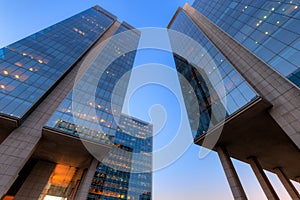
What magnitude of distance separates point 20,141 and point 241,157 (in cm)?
3343

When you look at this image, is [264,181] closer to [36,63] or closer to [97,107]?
[97,107]

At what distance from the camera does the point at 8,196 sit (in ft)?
77.8

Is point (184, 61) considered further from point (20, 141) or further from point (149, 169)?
point (149, 169)

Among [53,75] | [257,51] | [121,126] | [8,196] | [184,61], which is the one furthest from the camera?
[121,126]

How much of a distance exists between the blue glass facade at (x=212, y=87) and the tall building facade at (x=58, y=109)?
587 inches

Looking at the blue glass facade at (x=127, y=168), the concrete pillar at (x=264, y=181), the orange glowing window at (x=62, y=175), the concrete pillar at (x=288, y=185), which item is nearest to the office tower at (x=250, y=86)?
the concrete pillar at (x=264, y=181)

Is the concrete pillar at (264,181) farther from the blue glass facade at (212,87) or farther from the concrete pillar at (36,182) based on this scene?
the concrete pillar at (36,182)

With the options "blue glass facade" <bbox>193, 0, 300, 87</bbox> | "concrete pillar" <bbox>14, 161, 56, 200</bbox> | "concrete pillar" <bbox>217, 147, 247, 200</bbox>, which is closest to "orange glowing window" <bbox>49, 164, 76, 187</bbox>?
"concrete pillar" <bbox>14, 161, 56, 200</bbox>

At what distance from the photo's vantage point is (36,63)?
25969mm

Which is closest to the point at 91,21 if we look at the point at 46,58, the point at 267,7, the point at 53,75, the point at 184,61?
the point at 46,58

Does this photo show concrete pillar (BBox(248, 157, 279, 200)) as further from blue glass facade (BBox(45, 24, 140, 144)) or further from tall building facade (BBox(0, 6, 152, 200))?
blue glass facade (BBox(45, 24, 140, 144))

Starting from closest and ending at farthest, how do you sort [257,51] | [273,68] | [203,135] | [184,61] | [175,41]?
1. [273,68]
2. [257,51]
3. [203,135]
4. [184,61]
5. [175,41]

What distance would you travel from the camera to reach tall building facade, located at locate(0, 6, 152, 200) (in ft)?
62.5

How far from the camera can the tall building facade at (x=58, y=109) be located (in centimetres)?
1905
